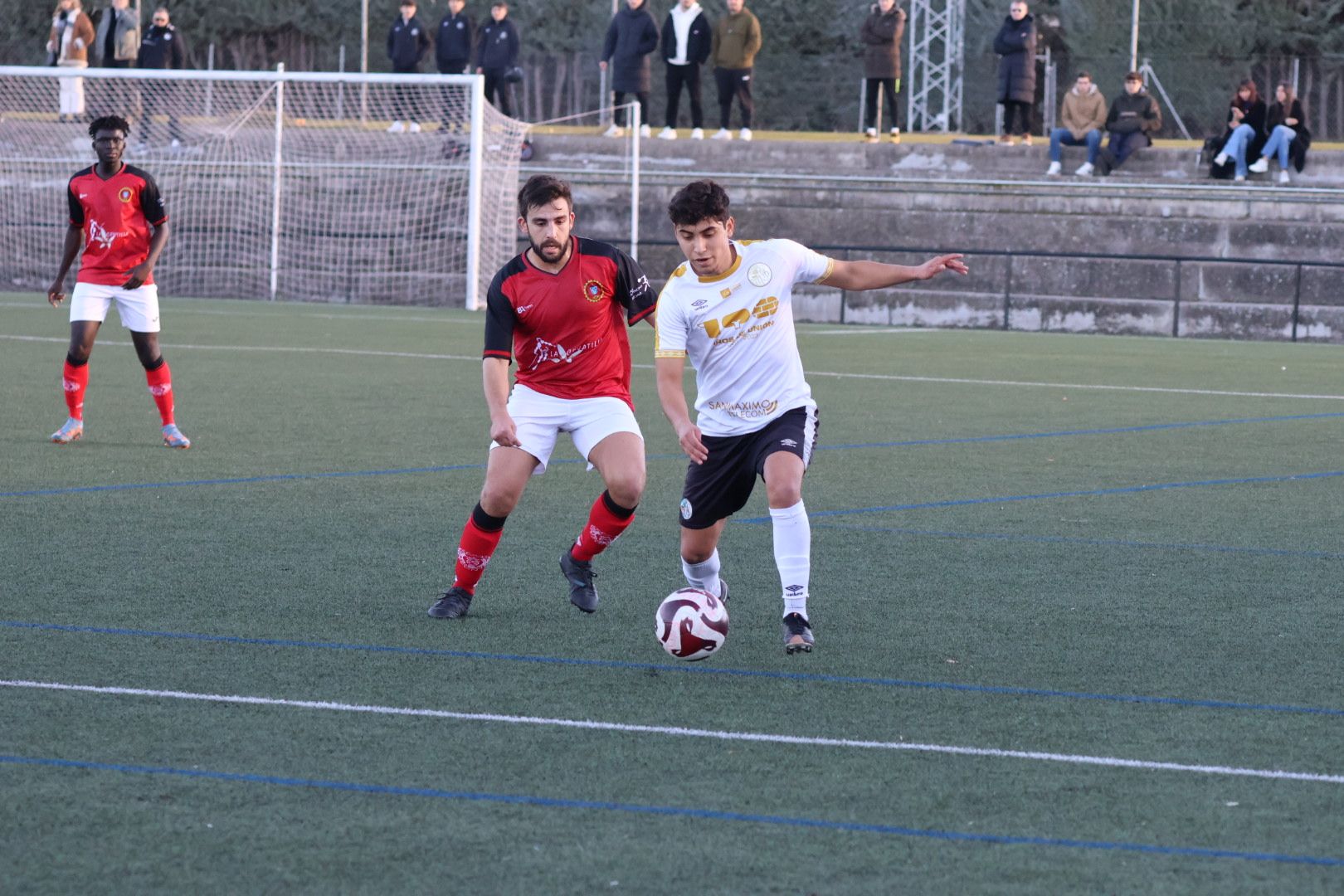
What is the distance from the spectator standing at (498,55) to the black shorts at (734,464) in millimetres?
23035

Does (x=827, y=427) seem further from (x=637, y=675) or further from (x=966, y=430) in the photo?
(x=637, y=675)

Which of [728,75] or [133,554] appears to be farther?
[728,75]

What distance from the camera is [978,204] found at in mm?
28062

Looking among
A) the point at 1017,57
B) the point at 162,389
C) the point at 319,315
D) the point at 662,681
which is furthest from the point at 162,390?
the point at 1017,57

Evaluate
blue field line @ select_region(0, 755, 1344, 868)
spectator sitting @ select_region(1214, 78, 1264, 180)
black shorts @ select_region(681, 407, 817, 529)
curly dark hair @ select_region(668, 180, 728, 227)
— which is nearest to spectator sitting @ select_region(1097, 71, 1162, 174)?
spectator sitting @ select_region(1214, 78, 1264, 180)

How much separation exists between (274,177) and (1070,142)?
1139 centimetres

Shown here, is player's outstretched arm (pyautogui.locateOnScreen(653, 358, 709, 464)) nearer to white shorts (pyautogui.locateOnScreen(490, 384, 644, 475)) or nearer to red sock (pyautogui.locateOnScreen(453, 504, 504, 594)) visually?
white shorts (pyautogui.locateOnScreen(490, 384, 644, 475))

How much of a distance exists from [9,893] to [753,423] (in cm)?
334

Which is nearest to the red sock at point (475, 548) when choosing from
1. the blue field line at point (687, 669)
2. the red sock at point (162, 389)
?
the blue field line at point (687, 669)

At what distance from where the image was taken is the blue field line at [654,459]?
10188 millimetres

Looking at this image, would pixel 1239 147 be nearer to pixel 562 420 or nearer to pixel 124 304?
pixel 124 304

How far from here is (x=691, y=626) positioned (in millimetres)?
6180

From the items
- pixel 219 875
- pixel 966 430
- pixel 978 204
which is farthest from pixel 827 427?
pixel 978 204

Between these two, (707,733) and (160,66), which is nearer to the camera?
(707,733)
